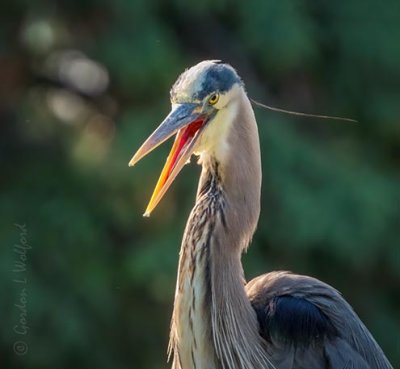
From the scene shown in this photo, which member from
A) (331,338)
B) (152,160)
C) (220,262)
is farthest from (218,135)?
(152,160)

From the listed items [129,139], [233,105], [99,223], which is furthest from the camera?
[99,223]

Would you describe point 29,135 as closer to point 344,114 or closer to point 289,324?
point 344,114

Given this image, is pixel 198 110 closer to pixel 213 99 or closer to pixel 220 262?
pixel 213 99

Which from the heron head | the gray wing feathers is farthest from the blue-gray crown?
the gray wing feathers

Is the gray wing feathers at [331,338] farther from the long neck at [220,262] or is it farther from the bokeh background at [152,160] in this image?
the bokeh background at [152,160]

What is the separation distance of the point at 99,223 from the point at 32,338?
34.8 inches

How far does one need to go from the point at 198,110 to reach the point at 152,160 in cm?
474

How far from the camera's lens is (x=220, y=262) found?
15.7 ft

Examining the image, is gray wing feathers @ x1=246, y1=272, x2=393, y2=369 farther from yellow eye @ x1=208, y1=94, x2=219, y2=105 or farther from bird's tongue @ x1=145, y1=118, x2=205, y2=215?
yellow eye @ x1=208, y1=94, x2=219, y2=105

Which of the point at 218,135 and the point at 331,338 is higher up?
the point at 218,135

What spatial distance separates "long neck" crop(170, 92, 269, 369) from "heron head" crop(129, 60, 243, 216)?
61 mm

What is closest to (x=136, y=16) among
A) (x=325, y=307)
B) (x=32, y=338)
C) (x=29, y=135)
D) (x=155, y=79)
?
(x=155, y=79)

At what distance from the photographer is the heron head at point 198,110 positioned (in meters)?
4.64

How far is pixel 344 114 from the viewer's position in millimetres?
10727
